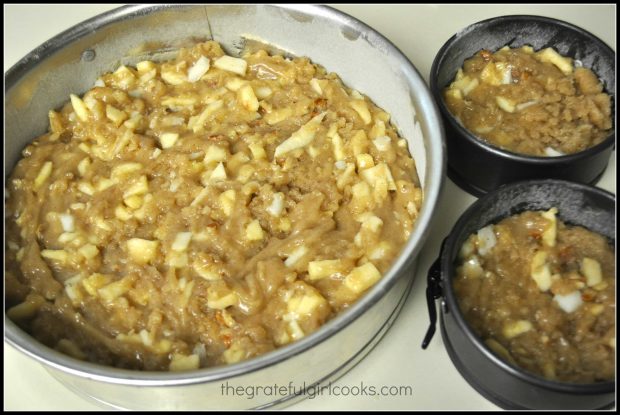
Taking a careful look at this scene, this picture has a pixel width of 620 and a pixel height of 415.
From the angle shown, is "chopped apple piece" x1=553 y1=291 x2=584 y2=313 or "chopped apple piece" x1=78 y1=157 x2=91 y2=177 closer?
"chopped apple piece" x1=553 y1=291 x2=584 y2=313

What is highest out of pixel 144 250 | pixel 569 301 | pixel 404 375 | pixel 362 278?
pixel 144 250

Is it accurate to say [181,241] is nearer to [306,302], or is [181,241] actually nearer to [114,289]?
[114,289]

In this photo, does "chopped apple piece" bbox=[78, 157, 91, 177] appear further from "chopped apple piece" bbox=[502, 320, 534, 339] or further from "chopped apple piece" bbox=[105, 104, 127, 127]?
"chopped apple piece" bbox=[502, 320, 534, 339]

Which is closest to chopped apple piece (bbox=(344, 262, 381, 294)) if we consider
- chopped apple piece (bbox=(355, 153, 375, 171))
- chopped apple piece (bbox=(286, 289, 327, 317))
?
chopped apple piece (bbox=(286, 289, 327, 317))

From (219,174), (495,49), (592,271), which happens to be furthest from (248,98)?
(592,271)

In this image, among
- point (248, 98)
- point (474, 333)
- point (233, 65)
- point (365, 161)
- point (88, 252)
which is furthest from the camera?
point (233, 65)

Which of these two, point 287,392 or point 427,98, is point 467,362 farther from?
point 427,98
